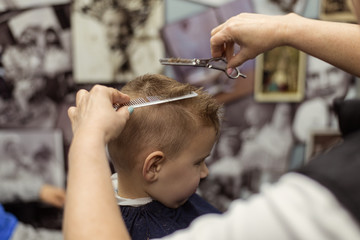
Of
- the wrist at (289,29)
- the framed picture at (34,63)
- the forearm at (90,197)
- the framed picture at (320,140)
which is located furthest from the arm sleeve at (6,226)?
the framed picture at (320,140)

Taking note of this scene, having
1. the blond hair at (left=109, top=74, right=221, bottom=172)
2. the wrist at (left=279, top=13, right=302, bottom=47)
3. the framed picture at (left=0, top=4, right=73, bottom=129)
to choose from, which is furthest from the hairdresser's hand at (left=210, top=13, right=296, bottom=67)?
the framed picture at (left=0, top=4, right=73, bottom=129)

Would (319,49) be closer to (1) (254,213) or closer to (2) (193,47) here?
(1) (254,213)

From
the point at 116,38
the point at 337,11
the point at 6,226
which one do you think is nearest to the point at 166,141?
the point at 6,226

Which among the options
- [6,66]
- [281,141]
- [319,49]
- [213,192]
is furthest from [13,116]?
[319,49]

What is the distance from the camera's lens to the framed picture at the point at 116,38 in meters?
1.48

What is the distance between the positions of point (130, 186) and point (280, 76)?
0.95 meters

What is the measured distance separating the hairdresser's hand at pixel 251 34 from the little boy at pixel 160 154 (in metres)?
0.16

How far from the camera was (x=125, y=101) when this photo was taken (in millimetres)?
753

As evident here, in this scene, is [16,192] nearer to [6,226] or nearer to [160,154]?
[6,226]

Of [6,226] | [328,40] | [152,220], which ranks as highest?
[328,40]

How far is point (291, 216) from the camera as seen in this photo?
0.37 meters

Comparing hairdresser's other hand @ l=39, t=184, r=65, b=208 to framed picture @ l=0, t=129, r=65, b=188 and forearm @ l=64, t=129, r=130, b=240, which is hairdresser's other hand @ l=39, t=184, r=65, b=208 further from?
forearm @ l=64, t=129, r=130, b=240

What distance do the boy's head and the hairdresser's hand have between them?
0.53 ft

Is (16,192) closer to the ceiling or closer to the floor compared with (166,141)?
closer to the floor
